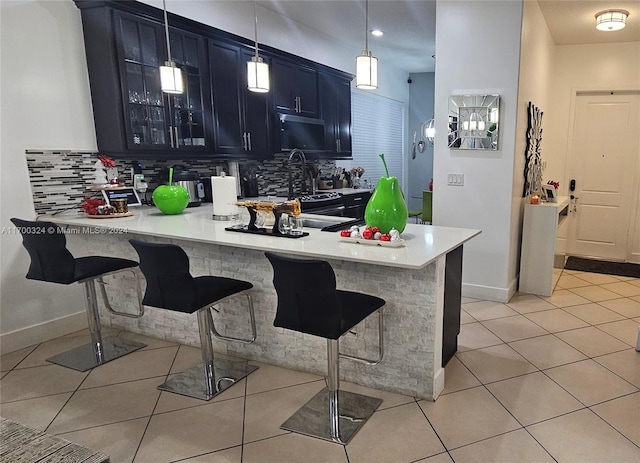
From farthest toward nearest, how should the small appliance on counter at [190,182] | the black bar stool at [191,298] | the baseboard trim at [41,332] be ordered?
the small appliance on counter at [190,182], the baseboard trim at [41,332], the black bar stool at [191,298]

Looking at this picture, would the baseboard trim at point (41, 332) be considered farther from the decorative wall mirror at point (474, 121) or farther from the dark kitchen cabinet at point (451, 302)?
the decorative wall mirror at point (474, 121)

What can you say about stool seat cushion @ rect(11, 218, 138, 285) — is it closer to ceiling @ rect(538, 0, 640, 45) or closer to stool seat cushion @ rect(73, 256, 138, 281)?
stool seat cushion @ rect(73, 256, 138, 281)

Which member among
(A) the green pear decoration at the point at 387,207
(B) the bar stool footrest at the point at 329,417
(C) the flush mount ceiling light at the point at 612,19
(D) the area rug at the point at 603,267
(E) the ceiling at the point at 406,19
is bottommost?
(D) the area rug at the point at 603,267

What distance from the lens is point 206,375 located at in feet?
8.54

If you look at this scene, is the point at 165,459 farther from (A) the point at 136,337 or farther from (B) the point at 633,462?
(B) the point at 633,462

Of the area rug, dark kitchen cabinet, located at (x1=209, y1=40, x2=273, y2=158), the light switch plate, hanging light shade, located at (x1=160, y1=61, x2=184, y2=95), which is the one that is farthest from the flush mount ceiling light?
hanging light shade, located at (x1=160, y1=61, x2=184, y2=95)

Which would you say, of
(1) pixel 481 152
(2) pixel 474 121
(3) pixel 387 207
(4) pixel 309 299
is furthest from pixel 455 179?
(4) pixel 309 299

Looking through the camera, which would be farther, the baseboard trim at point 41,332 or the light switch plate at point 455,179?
the light switch plate at point 455,179

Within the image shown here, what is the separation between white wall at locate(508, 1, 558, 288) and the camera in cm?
364

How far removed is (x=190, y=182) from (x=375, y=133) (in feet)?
12.9

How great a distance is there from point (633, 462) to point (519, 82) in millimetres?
2788

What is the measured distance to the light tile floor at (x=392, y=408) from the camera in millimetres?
2018

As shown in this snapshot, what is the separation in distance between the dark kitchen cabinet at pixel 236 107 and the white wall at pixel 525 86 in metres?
2.35

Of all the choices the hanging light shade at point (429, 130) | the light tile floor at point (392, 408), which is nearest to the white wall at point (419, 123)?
the hanging light shade at point (429, 130)
